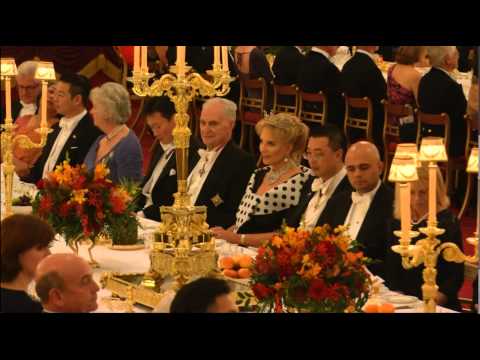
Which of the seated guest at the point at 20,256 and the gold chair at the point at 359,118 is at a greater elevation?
the gold chair at the point at 359,118

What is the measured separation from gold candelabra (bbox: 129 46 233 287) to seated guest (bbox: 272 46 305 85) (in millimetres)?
4533

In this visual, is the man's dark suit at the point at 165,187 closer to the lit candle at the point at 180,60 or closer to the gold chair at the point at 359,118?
the gold chair at the point at 359,118

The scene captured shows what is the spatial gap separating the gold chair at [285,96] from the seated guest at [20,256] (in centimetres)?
522

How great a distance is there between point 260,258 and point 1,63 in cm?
163

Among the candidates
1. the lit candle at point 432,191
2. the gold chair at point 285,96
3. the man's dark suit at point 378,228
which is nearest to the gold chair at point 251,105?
the gold chair at point 285,96

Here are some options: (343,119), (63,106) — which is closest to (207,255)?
(63,106)

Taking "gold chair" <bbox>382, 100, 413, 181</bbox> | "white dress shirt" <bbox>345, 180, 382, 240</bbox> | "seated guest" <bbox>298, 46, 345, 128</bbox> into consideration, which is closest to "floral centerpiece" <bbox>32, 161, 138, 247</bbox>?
"white dress shirt" <bbox>345, 180, 382, 240</bbox>

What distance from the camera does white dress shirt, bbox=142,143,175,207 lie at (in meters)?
6.57

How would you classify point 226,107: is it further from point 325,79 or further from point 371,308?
point 325,79

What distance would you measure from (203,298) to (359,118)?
5.28m

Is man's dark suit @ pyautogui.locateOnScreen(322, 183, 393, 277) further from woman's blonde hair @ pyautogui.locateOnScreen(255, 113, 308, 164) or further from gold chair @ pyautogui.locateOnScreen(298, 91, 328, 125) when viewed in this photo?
gold chair @ pyautogui.locateOnScreen(298, 91, 328, 125)

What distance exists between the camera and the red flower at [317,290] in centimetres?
396

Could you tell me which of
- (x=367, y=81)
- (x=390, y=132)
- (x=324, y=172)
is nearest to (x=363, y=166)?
(x=324, y=172)

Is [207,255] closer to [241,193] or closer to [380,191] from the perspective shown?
[380,191]
